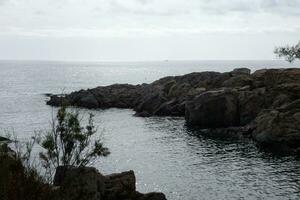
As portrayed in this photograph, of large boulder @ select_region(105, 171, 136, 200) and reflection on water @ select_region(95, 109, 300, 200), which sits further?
reflection on water @ select_region(95, 109, 300, 200)

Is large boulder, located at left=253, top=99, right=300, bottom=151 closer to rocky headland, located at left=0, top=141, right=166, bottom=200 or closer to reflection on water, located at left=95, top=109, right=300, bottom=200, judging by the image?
reflection on water, located at left=95, top=109, right=300, bottom=200

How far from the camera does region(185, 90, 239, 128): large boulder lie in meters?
88.9

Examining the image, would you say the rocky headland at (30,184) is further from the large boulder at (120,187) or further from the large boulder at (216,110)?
the large boulder at (216,110)

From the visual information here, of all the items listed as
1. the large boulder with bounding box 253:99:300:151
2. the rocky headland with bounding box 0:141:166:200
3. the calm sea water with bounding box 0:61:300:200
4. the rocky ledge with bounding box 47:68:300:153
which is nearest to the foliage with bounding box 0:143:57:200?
the rocky headland with bounding box 0:141:166:200

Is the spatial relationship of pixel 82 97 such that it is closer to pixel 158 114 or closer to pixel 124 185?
pixel 158 114

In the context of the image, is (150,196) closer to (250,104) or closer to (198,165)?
(198,165)

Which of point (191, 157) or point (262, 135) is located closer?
point (191, 157)

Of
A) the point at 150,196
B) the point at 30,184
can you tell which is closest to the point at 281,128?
the point at 150,196

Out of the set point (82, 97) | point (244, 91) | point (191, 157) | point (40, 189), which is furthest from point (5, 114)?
point (40, 189)

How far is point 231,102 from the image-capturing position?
293 feet

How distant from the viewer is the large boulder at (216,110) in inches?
3499

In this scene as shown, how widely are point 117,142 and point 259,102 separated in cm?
3008

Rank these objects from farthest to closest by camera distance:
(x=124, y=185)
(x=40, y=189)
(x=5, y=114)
Result: (x=5, y=114) < (x=124, y=185) < (x=40, y=189)

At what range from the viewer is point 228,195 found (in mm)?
44719
